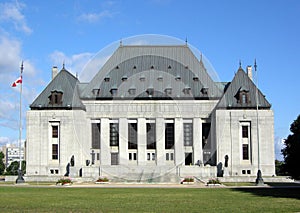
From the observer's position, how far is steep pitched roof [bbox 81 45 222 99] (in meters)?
80.9

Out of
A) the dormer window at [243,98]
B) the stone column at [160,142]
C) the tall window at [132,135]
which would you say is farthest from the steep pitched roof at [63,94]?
the dormer window at [243,98]

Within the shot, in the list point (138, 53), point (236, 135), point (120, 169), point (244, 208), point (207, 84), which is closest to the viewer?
point (244, 208)

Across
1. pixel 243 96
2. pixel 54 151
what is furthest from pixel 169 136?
pixel 54 151

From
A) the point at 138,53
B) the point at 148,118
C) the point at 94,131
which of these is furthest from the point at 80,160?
the point at 138,53

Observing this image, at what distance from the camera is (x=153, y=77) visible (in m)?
81.0

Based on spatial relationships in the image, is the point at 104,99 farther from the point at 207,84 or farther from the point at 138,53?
the point at 207,84

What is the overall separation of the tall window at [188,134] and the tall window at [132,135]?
8.31m

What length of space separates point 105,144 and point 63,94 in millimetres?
10733

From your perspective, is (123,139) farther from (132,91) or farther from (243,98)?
(243,98)

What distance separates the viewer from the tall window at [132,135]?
82125 mm

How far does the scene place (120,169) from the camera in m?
72.7

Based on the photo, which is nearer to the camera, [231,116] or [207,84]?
[231,116]

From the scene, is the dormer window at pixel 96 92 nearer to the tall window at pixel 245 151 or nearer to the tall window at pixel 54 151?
the tall window at pixel 54 151

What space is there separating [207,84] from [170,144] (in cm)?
1184
